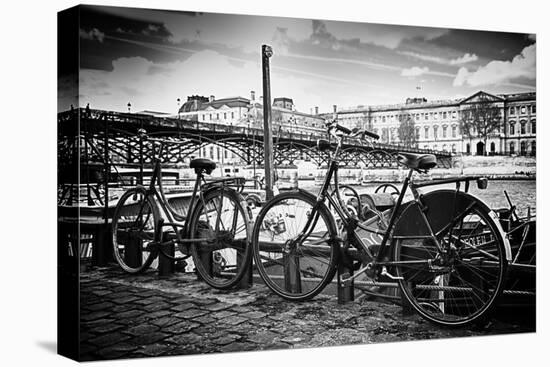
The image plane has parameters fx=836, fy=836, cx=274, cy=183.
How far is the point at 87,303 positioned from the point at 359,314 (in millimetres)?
2241

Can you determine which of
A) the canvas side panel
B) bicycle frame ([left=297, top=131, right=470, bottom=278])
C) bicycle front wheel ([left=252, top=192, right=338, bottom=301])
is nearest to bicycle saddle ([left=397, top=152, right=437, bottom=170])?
bicycle frame ([left=297, top=131, right=470, bottom=278])

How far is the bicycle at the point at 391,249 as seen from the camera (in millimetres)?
6836

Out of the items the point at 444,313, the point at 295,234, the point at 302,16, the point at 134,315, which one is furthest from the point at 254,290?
the point at 302,16

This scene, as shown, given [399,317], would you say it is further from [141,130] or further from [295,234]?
[141,130]

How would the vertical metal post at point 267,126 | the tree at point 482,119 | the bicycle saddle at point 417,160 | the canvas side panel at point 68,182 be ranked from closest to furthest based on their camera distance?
the canvas side panel at point 68,182 < the vertical metal post at point 267,126 < the bicycle saddle at point 417,160 < the tree at point 482,119

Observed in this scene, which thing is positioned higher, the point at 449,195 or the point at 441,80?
the point at 441,80

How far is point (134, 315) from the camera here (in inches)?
251

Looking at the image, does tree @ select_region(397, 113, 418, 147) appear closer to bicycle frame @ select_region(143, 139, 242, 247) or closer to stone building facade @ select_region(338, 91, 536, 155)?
stone building facade @ select_region(338, 91, 536, 155)

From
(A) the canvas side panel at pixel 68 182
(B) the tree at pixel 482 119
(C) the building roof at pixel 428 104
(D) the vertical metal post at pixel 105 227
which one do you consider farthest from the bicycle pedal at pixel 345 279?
(A) the canvas side panel at pixel 68 182

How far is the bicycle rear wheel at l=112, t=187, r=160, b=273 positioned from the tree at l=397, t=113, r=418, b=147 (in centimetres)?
225

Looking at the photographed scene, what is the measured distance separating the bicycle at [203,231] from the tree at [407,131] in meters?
1.53

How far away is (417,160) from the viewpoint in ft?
23.6

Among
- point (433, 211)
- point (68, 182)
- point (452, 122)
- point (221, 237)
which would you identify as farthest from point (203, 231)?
point (452, 122)

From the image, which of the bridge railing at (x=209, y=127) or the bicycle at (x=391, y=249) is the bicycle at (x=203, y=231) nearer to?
the bicycle at (x=391, y=249)
